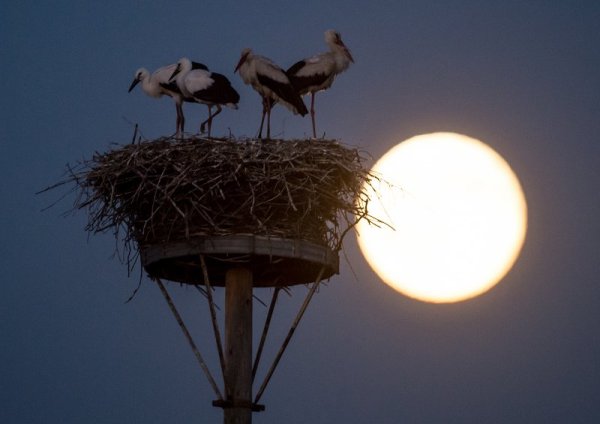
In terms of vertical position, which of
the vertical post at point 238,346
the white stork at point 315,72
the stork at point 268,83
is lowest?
the vertical post at point 238,346

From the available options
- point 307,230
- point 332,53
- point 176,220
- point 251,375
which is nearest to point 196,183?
point 176,220

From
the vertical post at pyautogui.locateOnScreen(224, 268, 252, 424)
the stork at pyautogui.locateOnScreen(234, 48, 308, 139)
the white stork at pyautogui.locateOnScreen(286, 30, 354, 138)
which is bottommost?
the vertical post at pyautogui.locateOnScreen(224, 268, 252, 424)

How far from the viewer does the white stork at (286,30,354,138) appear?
16.8m

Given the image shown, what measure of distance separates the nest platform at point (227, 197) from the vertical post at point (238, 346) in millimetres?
263

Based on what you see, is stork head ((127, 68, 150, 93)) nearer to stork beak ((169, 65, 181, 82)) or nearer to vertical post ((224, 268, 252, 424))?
stork beak ((169, 65, 181, 82))

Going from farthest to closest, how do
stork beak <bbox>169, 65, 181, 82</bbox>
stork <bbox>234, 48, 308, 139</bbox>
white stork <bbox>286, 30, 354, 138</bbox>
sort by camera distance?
1. stork beak <bbox>169, 65, 181, 82</bbox>
2. white stork <bbox>286, 30, 354, 138</bbox>
3. stork <bbox>234, 48, 308, 139</bbox>

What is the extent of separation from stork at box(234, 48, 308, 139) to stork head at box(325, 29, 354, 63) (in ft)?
5.30

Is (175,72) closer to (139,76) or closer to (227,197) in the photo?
(139,76)

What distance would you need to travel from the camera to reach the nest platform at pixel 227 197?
12492 millimetres

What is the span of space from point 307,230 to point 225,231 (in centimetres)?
100

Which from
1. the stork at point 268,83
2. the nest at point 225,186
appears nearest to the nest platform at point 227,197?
the nest at point 225,186

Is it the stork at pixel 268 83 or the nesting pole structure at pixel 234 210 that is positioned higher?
the stork at pixel 268 83

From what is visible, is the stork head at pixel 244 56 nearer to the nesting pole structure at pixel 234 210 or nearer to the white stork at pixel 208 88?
the white stork at pixel 208 88

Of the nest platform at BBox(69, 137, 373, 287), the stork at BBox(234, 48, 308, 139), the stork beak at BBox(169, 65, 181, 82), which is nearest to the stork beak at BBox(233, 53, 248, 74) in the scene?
the stork at BBox(234, 48, 308, 139)
